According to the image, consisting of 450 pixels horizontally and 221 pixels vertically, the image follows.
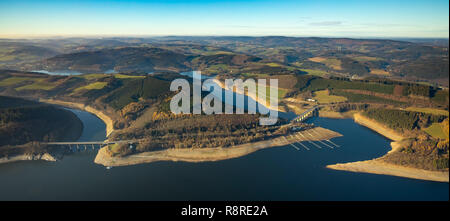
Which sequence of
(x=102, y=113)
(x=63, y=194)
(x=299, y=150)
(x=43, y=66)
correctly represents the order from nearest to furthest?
1. (x=63, y=194)
2. (x=299, y=150)
3. (x=102, y=113)
4. (x=43, y=66)

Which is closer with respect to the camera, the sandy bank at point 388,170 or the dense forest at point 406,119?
the sandy bank at point 388,170

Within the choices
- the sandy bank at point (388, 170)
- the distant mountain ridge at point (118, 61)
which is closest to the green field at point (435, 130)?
the sandy bank at point (388, 170)

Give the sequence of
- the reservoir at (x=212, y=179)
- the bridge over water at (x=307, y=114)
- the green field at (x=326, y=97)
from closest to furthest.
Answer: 1. the reservoir at (x=212, y=179)
2. the bridge over water at (x=307, y=114)
3. the green field at (x=326, y=97)

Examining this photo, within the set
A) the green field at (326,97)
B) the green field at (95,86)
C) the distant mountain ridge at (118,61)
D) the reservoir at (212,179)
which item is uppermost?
the distant mountain ridge at (118,61)

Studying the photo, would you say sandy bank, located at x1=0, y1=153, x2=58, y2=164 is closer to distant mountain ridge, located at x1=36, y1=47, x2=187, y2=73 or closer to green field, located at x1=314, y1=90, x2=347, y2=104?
green field, located at x1=314, y1=90, x2=347, y2=104

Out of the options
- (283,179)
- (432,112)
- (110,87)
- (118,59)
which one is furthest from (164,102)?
(118,59)

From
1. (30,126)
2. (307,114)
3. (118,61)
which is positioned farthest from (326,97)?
(118,61)

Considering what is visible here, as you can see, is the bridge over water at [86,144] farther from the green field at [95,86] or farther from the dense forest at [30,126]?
the green field at [95,86]

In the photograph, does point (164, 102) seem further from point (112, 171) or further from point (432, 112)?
point (432, 112)

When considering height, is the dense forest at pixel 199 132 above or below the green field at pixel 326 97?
below

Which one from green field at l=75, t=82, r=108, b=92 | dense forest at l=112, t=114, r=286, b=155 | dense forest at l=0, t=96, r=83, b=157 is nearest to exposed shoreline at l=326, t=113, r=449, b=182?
dense forest at l=112, t=114, r=286, b=155
